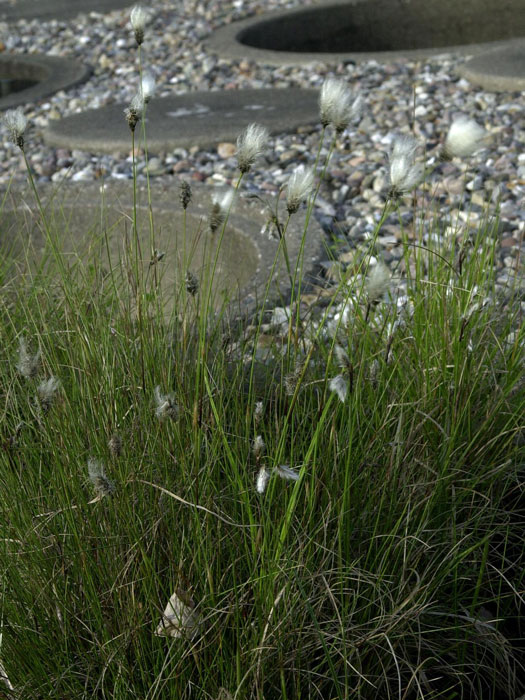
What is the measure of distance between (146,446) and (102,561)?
19 cm

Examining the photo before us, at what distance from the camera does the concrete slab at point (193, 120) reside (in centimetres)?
396

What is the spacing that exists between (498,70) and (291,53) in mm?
1500

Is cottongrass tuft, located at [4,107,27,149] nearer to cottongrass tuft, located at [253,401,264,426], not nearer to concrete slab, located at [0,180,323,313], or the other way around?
cottongrass tuft, located at [253,401,264,426]

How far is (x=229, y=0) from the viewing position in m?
7.13

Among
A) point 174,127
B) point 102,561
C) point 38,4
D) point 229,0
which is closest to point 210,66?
point 174,127

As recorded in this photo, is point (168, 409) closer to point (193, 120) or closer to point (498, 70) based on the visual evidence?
point (193, 120)

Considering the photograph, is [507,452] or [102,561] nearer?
[102,561]

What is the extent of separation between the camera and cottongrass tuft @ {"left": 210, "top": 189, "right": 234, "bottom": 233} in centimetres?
142

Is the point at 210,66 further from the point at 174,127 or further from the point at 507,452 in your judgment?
the point at 507,452

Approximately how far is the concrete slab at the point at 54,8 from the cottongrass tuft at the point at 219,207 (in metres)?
6.09

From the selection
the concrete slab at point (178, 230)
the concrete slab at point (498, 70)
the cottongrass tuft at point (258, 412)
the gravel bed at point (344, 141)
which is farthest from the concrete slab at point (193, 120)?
the cottongrass tuft at point (258, 412)

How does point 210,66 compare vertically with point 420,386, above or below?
below

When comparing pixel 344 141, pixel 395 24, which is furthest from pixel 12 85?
pixel 344 141

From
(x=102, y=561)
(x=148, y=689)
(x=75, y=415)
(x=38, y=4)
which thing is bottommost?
(x=38, y=4)
